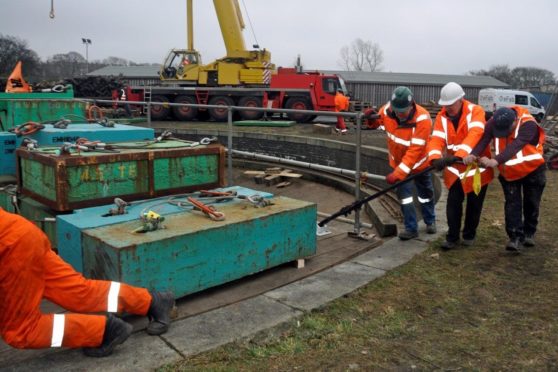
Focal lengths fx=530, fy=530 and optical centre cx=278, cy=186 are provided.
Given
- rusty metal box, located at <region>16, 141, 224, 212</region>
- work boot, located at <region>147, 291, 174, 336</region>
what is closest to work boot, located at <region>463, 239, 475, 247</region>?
rusty metal box, located at <region>16, 141, 224, 212</region>

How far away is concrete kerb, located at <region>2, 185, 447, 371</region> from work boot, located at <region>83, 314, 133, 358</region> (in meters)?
0.04

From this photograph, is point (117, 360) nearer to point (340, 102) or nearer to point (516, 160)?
point (516, 160)

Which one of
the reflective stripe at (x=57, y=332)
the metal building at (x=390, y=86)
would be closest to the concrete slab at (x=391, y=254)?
the reflective stripe at (x=57, y=332)

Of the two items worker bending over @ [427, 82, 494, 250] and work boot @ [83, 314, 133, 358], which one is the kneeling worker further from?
work boot @ [83, 314, 133, 358]

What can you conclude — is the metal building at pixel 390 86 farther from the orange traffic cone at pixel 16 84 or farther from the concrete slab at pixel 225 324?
the concrete slab at pixel 225 324

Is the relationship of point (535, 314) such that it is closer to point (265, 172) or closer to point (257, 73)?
point (265, 172)

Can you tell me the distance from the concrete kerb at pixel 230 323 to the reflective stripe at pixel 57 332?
147 millimetres

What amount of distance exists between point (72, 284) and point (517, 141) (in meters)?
3.86

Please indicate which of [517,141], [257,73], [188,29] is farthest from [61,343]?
[188,29]

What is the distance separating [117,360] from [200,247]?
1.03 meters

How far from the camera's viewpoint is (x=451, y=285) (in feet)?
13.4

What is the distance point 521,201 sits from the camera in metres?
4.97

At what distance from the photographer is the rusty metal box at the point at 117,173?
4.61 m

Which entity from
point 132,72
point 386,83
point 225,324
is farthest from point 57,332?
point 132,72
